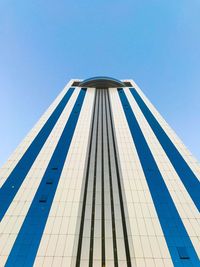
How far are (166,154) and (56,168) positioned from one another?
419 inches

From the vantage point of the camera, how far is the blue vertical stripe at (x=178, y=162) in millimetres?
13098

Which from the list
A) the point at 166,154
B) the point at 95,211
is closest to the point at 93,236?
the point at 95,211

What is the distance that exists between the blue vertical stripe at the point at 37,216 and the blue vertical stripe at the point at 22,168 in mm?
1739

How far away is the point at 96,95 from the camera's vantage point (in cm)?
3366

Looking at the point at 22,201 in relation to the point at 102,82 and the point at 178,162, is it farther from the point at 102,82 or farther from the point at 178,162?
the point at 102,82

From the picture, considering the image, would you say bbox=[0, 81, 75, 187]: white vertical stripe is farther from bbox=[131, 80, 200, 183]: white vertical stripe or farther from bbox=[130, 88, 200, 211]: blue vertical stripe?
bbox=[131, 80, 200, 183]: white vertical stripe

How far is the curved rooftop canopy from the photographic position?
1468 inches

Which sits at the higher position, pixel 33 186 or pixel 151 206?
pixel 33 186

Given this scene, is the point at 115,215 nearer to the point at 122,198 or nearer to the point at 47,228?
the point at 122,198

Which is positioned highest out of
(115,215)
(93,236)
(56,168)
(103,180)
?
(56,168)

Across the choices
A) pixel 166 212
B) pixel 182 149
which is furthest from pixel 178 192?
pixel 182 149

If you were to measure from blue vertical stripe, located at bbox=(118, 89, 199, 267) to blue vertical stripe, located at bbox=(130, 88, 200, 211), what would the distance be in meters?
1.78

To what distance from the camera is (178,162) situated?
16.0 meters

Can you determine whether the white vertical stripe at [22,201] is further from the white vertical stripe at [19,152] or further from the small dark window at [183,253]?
the small dark window at [183,253]
